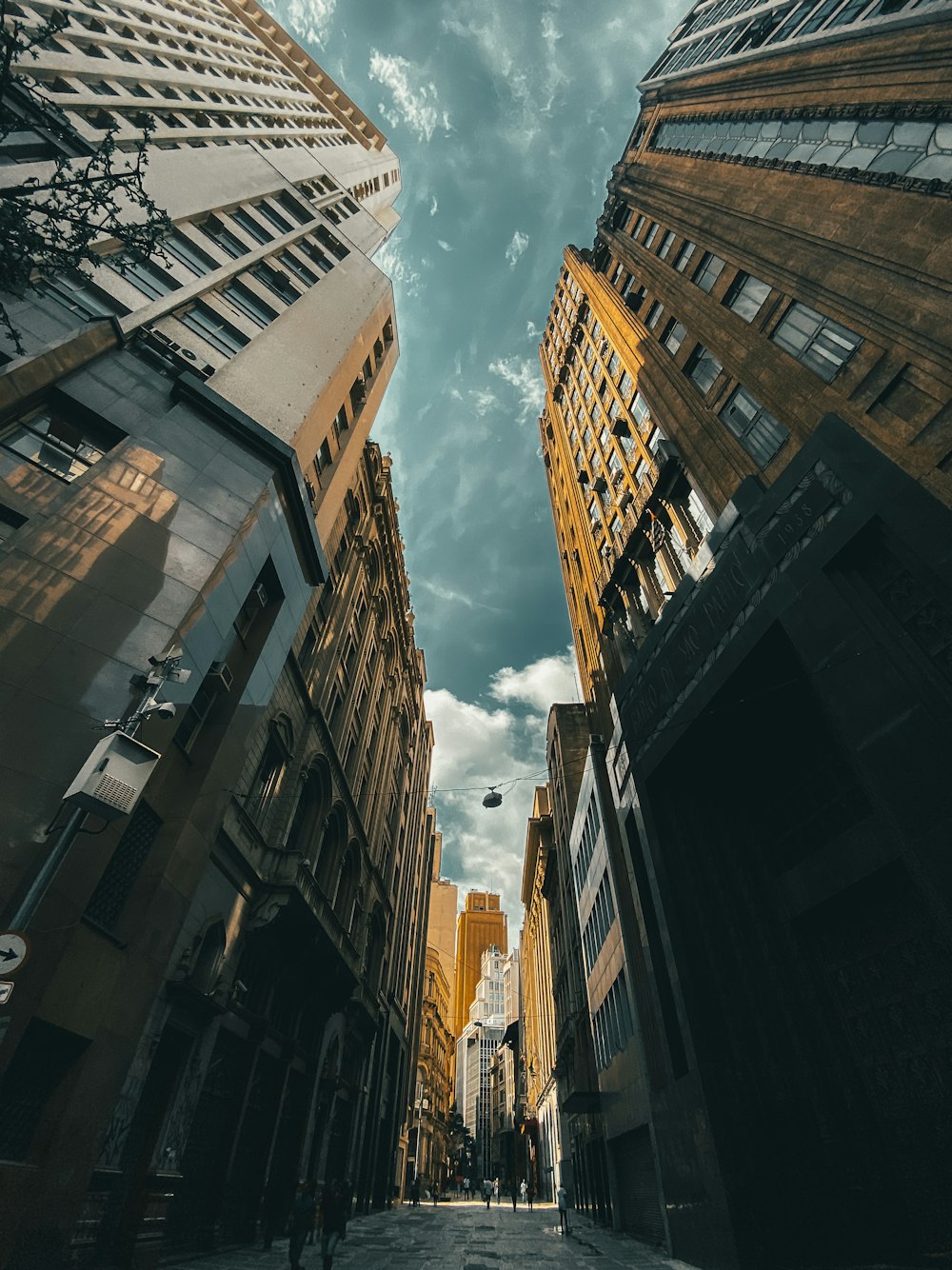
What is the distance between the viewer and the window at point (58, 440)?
39.4 feet

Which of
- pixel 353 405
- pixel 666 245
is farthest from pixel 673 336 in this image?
pixel 353 405

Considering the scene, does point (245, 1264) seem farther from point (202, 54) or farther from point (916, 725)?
point (202, 54)

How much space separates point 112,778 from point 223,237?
3055 centimetres

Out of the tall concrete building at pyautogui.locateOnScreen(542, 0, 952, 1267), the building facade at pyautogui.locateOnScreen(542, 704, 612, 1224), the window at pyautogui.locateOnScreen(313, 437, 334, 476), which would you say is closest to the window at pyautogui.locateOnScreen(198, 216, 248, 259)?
the window at pyautogui.locateOnScreen(313, 437, 334, 476)

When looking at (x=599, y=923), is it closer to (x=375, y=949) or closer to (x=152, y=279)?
(x=375, y=949)

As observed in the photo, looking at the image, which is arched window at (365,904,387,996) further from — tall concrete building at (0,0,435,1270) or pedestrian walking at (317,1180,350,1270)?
pedestrian walking at (317,1180,350,1270)

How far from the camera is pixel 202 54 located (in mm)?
44875

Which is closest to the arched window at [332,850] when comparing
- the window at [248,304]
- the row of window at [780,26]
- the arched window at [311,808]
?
the arched window at [311,808]

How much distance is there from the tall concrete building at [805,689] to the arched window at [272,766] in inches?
466

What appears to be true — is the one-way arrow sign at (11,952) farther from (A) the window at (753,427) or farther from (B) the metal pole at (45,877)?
(A) the window at (753,427)

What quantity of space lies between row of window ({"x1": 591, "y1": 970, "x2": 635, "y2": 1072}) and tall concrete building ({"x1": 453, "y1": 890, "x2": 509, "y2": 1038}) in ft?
490

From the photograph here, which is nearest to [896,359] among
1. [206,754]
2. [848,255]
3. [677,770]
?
[848,255]

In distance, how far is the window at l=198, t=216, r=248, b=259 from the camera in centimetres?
2675

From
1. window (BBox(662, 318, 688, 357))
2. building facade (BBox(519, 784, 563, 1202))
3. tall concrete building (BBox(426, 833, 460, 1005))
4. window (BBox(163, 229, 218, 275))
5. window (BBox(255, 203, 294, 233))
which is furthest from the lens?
tall concrete building (BBox(426, 833, 460, 1005))
